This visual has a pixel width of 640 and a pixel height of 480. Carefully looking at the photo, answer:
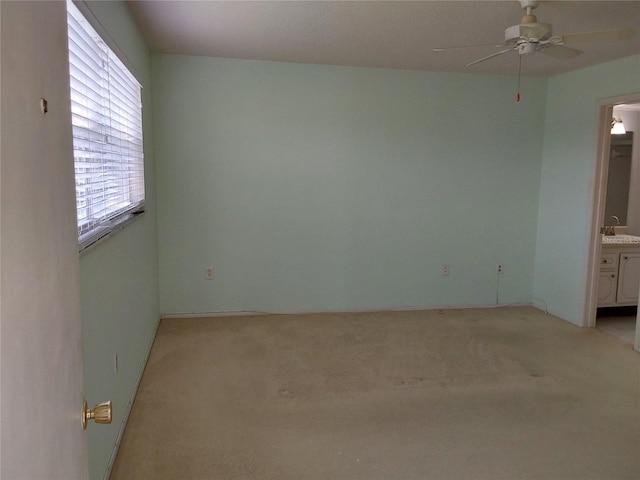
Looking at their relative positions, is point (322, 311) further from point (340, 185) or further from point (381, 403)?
point (381, 403)

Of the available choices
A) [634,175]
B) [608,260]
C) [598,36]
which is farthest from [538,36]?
[634,175]

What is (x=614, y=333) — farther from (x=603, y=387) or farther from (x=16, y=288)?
(x=16, y=288)

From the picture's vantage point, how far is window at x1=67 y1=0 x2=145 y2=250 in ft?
6.02

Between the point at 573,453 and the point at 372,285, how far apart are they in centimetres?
257

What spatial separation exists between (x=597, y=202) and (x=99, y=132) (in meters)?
4.09

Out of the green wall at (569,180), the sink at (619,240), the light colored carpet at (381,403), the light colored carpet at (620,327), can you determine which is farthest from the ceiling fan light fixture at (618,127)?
the light colored carpet at (381,403)

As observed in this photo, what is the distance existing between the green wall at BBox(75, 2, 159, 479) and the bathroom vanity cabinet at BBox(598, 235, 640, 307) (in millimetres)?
4150

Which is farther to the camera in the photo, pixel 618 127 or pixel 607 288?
pixel 618 127

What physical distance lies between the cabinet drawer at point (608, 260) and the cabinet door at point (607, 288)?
0.16 ft

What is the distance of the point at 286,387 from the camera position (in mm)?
3158

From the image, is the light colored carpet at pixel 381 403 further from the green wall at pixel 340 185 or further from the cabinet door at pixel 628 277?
the cabinet door at pixel 628 277

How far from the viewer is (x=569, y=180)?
183 inches

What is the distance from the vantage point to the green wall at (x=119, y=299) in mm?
1966

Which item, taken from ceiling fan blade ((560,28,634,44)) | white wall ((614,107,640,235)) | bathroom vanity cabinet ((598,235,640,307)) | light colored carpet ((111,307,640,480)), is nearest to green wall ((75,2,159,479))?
light colored carpet ((111,307,640,480))
